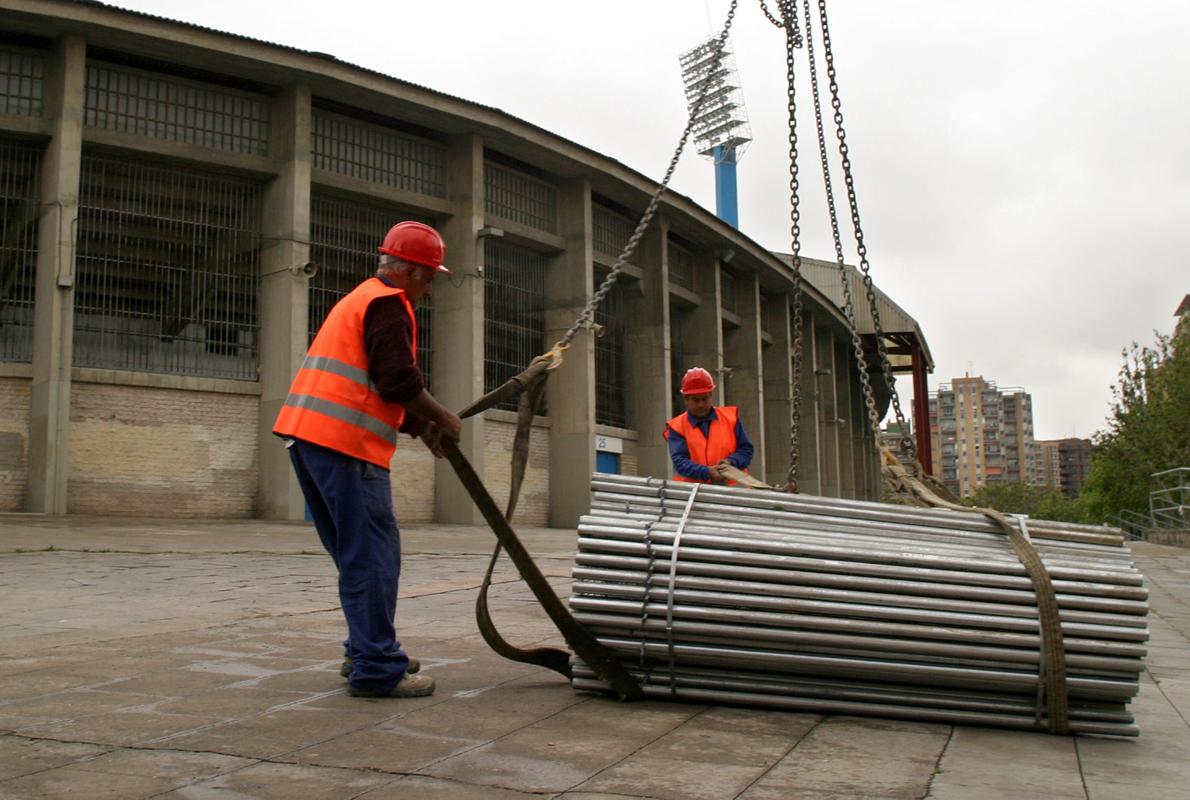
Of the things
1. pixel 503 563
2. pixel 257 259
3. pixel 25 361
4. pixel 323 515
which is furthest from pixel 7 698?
pixel 257 259

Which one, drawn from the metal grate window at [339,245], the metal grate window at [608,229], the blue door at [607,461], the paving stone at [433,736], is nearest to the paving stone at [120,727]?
the paving stone at [433,736]

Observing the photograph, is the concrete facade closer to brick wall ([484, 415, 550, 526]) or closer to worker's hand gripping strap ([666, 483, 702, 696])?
brick wall ([484, 415, 550, 526])

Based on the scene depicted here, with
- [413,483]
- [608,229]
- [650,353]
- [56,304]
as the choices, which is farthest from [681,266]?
[56,304]

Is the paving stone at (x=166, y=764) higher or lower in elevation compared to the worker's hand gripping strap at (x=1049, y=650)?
lower

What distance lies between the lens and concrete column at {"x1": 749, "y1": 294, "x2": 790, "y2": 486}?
40406mm

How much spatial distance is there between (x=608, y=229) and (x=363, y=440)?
2585 cm

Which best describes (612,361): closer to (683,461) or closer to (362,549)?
(683,461)

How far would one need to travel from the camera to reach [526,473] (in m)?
25.2

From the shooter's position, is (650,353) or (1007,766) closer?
(1007,766)

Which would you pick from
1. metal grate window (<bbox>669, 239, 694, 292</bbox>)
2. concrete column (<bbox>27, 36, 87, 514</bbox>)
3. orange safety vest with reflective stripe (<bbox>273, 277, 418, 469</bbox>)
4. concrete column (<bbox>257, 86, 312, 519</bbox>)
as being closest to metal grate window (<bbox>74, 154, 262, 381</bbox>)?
concrete column (<bbox>257, 86, 312, 519</bbox>)

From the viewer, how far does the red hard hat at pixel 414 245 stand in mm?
4352

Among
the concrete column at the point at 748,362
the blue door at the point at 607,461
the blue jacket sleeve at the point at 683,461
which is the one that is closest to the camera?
the blue jacket sleeve at the point at 683,461

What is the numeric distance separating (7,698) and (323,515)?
125 cm

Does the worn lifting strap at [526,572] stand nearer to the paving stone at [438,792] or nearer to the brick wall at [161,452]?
the paving stone at [438,792]
